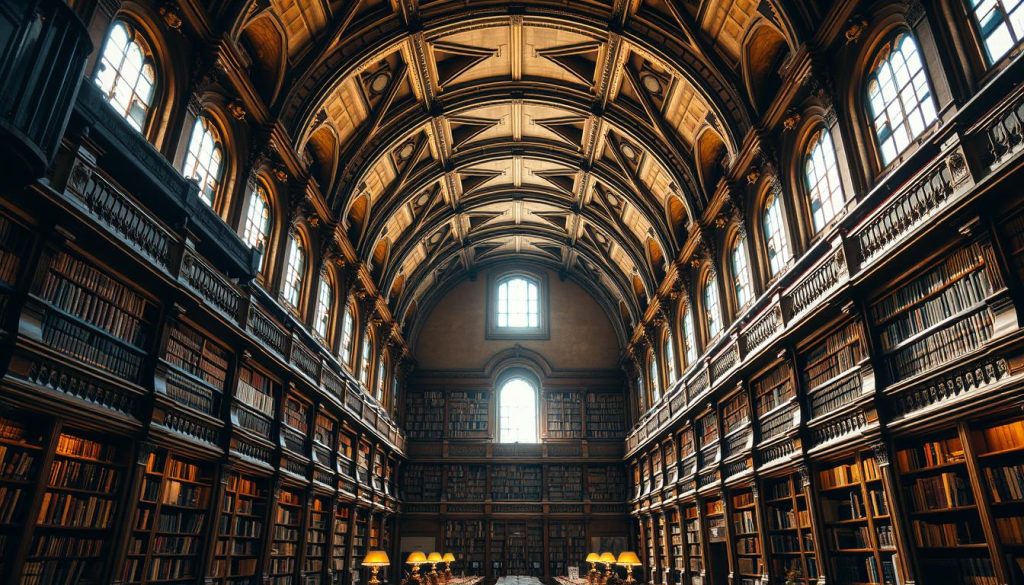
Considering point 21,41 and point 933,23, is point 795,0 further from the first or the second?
point 21,41

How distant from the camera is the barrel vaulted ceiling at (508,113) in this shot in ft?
41.2

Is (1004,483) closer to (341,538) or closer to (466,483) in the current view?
(341,538)

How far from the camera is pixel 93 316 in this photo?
6930 millimetres

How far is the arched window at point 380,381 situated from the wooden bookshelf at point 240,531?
8.72m

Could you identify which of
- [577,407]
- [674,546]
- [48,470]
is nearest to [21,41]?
[48,470]

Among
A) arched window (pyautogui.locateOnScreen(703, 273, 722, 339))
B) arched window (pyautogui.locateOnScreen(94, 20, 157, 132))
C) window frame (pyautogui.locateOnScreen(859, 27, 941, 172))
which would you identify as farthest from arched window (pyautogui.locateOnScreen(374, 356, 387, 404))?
window frame (pyautogui.locateOnScreen(859, 27, 941, 172))

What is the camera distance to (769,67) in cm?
1220

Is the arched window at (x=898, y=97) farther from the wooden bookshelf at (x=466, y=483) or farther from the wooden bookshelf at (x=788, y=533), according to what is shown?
the wooden bookshelf at (x=466, y=483)

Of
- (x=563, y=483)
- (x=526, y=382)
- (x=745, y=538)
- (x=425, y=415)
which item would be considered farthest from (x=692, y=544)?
(x=425, y=415)

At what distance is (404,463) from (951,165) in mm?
18719

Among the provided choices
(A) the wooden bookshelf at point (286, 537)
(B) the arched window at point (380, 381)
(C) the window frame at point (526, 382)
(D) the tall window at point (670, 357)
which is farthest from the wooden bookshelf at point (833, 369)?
(C) the window frame at point (526, 382)

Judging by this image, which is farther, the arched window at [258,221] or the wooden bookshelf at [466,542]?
the wooden bookshelf at [466,542]

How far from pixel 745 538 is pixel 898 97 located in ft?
26.4

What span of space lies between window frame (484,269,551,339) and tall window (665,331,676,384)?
612cm
